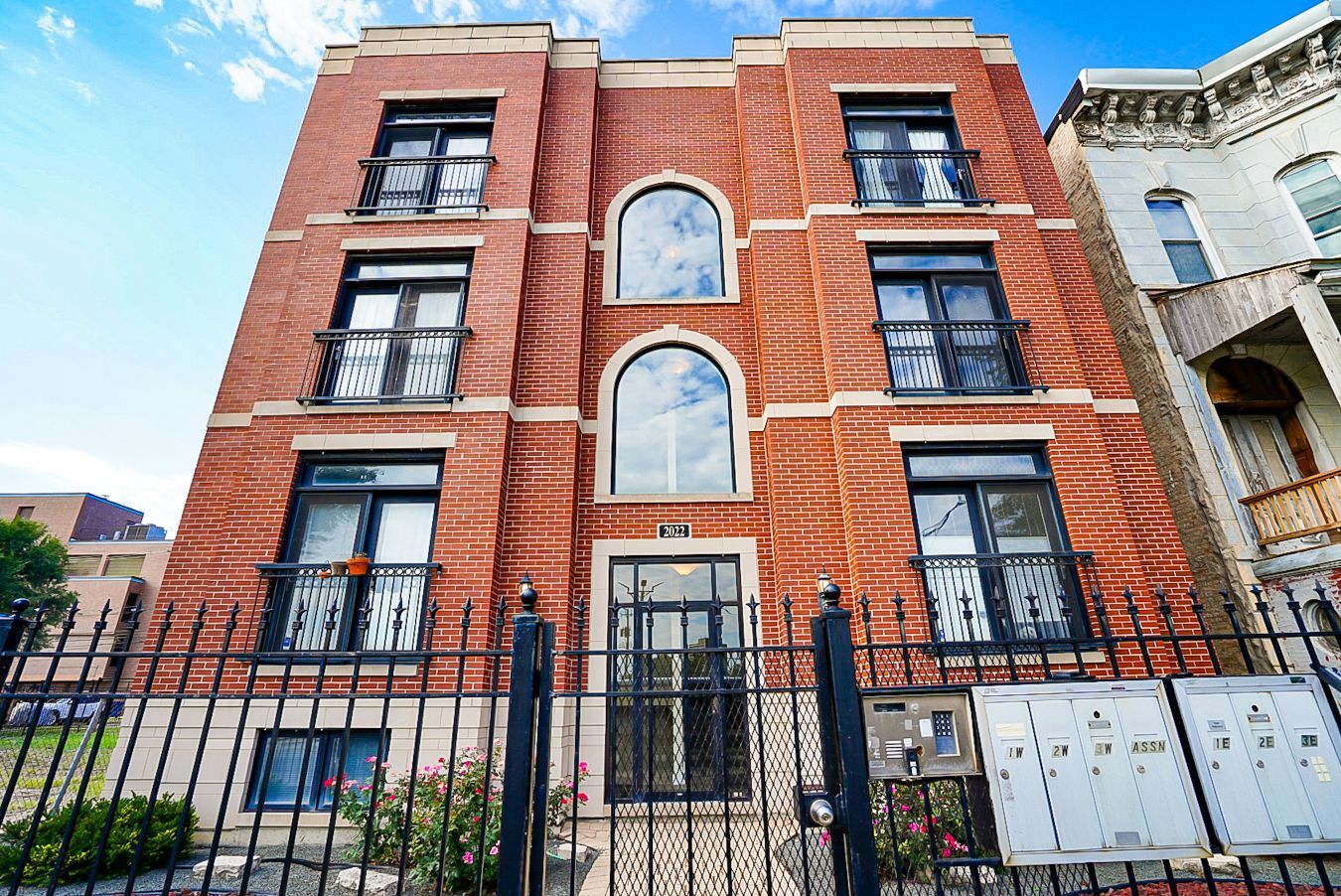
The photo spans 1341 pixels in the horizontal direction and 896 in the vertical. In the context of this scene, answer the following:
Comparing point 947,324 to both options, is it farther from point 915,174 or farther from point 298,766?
point 298,766

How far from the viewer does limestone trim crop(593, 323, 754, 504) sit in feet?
29.9

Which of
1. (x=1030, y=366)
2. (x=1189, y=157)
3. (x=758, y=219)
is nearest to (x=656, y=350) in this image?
(x=758, y=219)

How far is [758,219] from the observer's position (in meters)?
10.3

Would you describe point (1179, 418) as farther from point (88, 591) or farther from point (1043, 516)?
point (88, 591)

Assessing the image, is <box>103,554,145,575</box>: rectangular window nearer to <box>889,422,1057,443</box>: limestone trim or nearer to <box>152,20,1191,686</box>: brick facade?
<box>152,20,1191,686</box>: brick facade

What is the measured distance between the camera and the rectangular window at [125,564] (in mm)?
44844

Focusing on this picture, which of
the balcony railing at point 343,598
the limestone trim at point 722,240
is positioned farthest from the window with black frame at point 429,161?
the balcony railing at point 343,598

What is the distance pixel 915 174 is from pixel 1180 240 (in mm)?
5394

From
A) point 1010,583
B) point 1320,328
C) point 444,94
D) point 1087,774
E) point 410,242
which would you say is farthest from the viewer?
point 444,94

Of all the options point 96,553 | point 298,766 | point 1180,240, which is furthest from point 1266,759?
point 96,553

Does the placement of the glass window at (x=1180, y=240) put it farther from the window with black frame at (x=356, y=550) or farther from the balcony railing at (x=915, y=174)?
the window with black frame at (x=356, y=550)

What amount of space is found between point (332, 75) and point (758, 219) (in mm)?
8838

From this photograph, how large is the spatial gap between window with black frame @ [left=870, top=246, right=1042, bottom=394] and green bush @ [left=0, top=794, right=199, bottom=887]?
984cm

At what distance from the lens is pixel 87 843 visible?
5395mm
